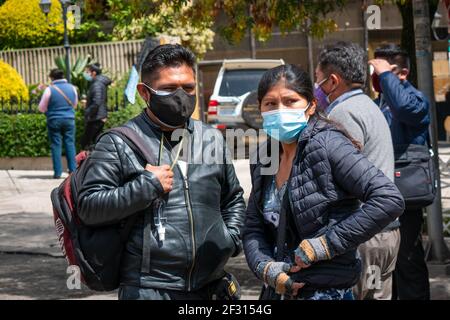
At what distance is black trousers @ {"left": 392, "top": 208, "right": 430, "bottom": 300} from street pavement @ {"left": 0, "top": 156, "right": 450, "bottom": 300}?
103 centimetres

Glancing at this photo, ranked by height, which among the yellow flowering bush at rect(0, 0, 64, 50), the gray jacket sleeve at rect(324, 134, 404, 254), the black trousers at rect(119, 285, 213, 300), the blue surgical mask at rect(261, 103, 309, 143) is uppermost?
the yellow flowering bush at rect(0, 0, 64, 50)

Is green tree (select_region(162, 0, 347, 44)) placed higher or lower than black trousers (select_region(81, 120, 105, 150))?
higher

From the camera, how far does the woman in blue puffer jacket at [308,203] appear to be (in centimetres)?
379

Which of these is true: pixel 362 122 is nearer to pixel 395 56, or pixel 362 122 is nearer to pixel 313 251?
pixel 395 56

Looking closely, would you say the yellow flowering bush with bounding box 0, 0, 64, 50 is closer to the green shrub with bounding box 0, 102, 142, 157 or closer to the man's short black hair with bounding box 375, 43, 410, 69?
the green shrub with bounding box 0, 102, 142, 157

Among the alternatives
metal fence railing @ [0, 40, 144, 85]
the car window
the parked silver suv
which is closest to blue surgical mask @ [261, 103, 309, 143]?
the parked silver suv

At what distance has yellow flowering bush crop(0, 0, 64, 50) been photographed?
2362cm

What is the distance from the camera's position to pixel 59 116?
52.8 feet

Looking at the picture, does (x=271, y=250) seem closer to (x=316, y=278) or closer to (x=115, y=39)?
(x=316, y=278)
